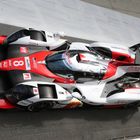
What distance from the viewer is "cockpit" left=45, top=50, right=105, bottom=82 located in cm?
425

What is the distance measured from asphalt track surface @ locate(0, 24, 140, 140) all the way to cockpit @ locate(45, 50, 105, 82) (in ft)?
1.55

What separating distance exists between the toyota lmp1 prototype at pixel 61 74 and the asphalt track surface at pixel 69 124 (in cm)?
22

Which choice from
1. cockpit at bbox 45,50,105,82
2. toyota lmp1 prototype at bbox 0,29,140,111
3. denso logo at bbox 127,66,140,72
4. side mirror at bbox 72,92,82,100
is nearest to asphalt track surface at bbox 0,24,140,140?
toyota lmp1 prototype at bbox 0,29,140,111

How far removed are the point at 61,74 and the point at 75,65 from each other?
0.19 m

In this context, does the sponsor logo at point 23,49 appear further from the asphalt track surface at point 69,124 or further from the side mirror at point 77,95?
the side mirror at point 77,95

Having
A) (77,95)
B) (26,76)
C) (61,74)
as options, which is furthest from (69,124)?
(26,76)

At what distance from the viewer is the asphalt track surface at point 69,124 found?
4098 millimetres

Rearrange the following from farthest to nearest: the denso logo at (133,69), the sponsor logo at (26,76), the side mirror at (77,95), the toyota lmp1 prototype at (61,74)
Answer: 1. the denso logo at (133,69)
2. the side mirror at (77,95)
3. the sponsor logo at (26,76)
4. the toyota lmp1 prototype at (61,74)

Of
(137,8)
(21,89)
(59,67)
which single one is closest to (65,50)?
(59,67)

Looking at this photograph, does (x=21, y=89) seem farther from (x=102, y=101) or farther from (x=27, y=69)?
(x=102, y=101)

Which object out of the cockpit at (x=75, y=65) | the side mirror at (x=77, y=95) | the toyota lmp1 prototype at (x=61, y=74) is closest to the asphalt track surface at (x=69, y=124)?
the toyota lmp1 prototype at (x=61, y=74)

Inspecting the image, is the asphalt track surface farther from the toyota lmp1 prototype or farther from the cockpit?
the cockpit

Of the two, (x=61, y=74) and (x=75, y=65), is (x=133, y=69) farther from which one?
(x=61, y=74)

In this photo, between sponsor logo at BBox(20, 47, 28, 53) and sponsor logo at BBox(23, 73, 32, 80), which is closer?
sponsor logo at BBox(23, 73, 32, 80)
